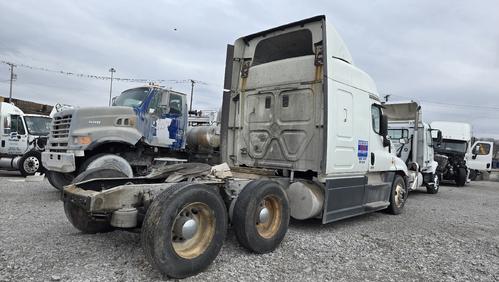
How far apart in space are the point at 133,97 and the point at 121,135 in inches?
50.0

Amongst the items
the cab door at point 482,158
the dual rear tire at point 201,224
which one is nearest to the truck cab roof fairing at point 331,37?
the dual rear tire at point 201,224

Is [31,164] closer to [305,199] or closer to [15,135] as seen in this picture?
[15,135]

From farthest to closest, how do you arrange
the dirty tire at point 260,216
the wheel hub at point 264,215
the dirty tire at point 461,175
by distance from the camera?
the dirty tire at point 461,175 < the wheel hub at point 264,215 < the dirty tire at point 260,216

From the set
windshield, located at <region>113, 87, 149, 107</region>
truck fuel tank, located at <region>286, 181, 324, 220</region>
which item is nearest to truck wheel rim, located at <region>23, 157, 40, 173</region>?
windshield, located at <region>113, 87, 149, 107</region>

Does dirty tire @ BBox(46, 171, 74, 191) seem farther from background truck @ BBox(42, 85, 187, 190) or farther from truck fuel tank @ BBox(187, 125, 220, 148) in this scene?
truck fuel tank @ BBox(187, 125, 220, 148)

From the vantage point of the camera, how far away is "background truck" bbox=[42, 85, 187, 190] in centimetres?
838

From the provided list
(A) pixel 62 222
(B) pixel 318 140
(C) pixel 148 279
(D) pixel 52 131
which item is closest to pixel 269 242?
(C) pixel 148 279

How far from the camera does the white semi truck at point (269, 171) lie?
404cm

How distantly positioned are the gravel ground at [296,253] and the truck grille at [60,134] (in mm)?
1829

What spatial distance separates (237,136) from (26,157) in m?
9.67

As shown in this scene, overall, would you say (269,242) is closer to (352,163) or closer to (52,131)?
(352,163)

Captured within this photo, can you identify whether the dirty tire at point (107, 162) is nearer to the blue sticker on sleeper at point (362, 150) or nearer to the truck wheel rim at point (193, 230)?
the truck wheel rim at point (193, 230)

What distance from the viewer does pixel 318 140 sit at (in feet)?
20.1

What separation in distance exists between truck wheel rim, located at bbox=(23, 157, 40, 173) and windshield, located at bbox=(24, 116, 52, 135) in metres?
1.77
